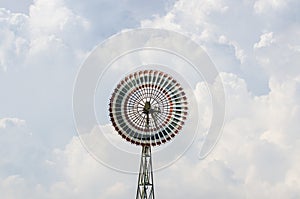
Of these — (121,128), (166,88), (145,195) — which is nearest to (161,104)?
(166,88)

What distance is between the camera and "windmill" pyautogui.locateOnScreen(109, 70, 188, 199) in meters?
59.4

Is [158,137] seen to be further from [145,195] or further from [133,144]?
[145,195]

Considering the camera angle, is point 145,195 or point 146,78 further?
point 146,78

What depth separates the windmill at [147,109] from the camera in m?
59.4

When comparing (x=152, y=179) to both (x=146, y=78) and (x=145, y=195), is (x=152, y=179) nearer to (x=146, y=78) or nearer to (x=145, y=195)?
(x=145, y=195)

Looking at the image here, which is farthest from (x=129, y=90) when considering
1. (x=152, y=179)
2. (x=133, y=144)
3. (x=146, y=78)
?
(x=152, y=179)

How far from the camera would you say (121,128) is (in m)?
59.7

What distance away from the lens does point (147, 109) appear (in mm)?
60594

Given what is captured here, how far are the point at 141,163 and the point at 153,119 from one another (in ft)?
18.4

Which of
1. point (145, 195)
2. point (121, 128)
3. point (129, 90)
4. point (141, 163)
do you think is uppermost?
point (129, 90)

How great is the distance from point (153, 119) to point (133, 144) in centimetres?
398

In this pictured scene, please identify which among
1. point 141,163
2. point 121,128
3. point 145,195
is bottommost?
point 145,195

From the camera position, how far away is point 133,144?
59312 millimetres

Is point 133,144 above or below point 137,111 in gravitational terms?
below
